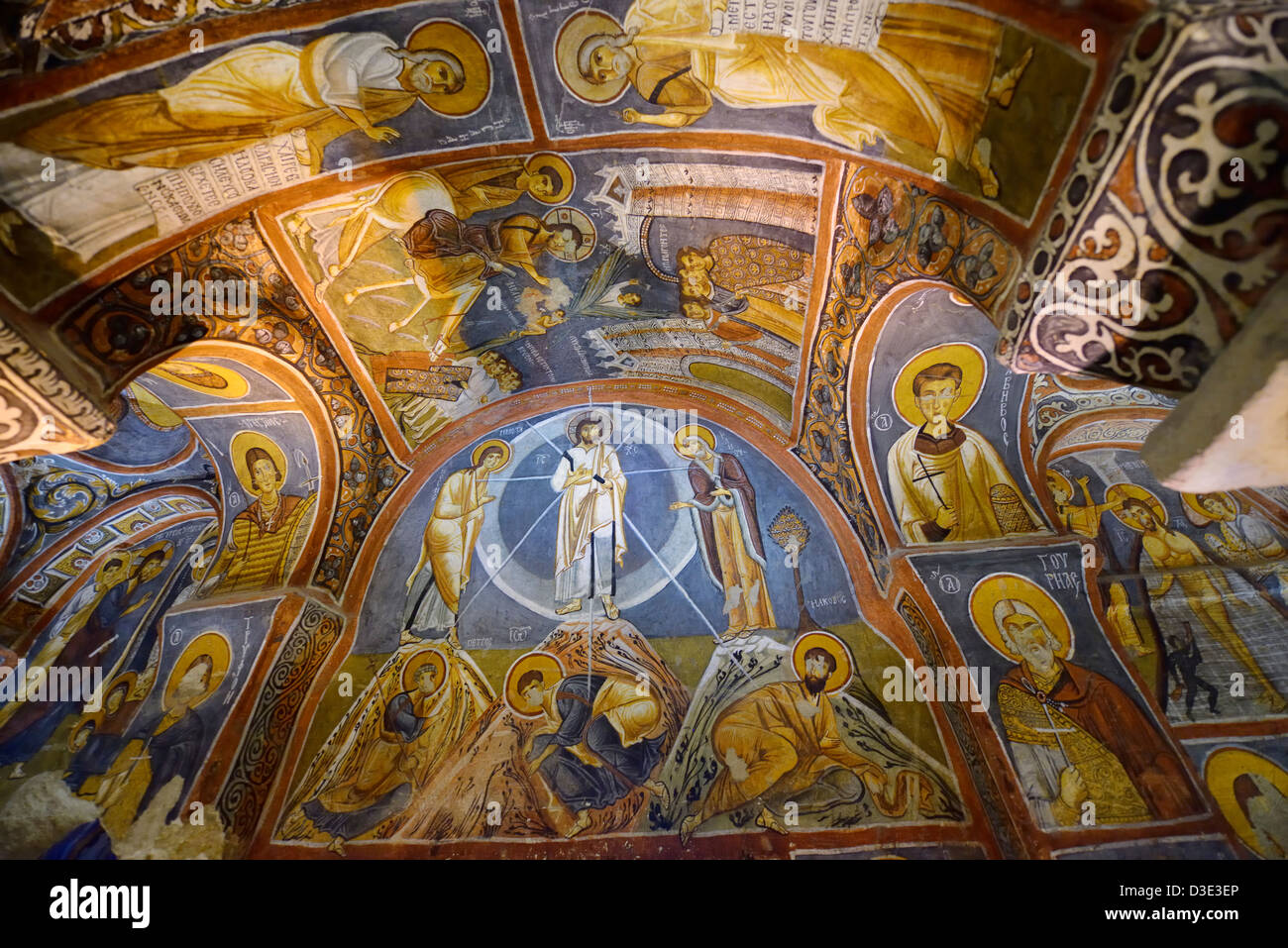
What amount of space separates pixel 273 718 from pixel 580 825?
2.93 meters

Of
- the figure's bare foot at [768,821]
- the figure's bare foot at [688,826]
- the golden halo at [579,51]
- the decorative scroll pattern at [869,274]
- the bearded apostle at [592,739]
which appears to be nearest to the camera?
the decorative scroll pattern at [869,274]

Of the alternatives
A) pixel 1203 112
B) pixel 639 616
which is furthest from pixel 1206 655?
pixel 1203 112

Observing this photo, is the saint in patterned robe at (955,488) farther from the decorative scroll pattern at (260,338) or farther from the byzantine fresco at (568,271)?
the decorative scroll pattern at (260,338)

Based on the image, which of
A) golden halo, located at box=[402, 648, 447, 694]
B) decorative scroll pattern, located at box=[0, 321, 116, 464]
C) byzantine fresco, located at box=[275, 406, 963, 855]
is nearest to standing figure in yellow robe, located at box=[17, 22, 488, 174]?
decorative scroll pattern, located at box=[0, 321, 116, 464]

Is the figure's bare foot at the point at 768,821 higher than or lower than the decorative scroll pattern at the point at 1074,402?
lower

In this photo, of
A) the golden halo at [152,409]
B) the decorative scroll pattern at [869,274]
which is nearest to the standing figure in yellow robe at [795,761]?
the decorative scroll pattern at [869,274]

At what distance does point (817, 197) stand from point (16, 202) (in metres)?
4.83

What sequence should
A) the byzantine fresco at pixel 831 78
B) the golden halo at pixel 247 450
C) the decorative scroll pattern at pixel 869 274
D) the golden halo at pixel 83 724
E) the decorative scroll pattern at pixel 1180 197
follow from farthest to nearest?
the golden halo at pixel 247 450 < the golden halo at pixel 83 724 < the decorative scroll pattern at pixel 869 274 < the byzantine fresco at pixel 831 78 < the decorative scroll pattern at pixel 1180 197

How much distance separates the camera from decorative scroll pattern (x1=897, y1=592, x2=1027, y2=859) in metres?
5.95

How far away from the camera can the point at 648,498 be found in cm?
836

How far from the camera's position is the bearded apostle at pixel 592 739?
275 inches

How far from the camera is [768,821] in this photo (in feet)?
21.7

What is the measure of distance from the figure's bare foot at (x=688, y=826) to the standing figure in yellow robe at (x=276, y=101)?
19.0ft

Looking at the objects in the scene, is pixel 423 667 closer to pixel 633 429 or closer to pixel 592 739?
pixel 592 739
